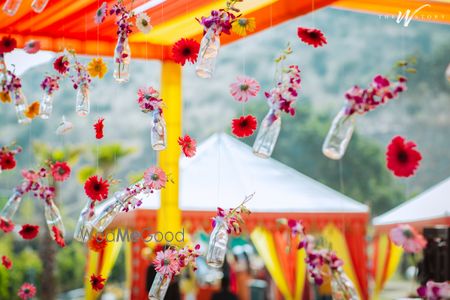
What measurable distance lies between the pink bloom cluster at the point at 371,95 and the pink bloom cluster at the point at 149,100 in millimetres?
825

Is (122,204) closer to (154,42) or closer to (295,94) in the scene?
(295,94)

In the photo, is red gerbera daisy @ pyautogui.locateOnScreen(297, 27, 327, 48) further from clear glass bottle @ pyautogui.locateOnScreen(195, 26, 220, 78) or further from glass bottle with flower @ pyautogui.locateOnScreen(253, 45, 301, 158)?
clear glass bottle @ pyautogui.locateOnScreen(195, 26, 220, 78)

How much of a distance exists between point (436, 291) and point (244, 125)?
0.83 meters

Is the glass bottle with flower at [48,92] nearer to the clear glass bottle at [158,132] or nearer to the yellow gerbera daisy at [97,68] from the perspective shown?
the yellow gerbera daisy at [97,68]

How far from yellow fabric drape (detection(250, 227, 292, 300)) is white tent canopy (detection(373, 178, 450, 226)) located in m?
1.28

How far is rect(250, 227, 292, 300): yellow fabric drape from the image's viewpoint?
650 cm

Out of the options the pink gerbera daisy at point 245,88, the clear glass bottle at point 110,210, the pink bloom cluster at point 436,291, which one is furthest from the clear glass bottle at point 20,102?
the pink bloom cluster at point 436,291

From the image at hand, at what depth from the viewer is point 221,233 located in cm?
258

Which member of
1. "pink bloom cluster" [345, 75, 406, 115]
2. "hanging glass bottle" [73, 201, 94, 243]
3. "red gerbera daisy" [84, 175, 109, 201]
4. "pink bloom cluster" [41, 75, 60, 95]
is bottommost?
"hanging glass bottle" [73, 201, 94, 243]

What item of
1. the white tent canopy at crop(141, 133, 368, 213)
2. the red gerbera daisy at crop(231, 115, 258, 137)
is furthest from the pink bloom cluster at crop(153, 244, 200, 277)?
the white tent canopy at crop(141, 133, 368, 213)

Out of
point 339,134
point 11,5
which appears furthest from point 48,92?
point 339,134

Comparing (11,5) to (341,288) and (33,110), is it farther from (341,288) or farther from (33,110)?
(341,288)

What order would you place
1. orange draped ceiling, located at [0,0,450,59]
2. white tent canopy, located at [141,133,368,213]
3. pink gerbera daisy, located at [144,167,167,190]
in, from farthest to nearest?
white tent canopy, located at [141,133,368,213], orange draped ceiling, located at [0,0,450,59], pink gerbera daisy, located at [144,167,167,190]

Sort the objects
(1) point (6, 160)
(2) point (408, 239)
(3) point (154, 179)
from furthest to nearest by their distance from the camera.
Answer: (1) point (6, 160), (3) point (154, 179), (2) point (408, 239)
